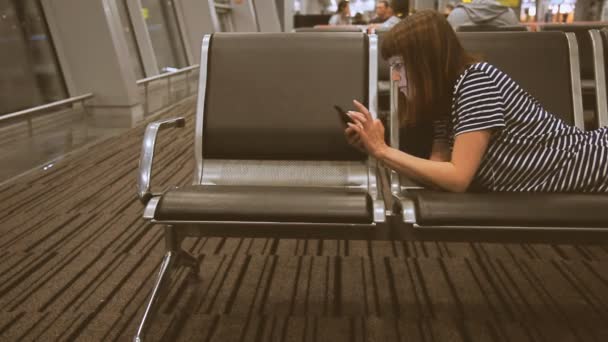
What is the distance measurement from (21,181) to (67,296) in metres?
1.92

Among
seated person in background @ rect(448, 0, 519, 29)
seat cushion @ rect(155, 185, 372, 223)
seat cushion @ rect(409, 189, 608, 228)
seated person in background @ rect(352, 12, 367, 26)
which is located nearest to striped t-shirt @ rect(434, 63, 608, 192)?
seat cushion @ rect(409, 189, 608, 228)

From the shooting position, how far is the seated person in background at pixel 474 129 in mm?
1495

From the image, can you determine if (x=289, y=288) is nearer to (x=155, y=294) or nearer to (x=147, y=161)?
(x=155, y=294)

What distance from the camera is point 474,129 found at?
1475mm

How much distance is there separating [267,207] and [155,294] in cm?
50

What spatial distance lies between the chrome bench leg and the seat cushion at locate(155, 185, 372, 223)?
0.93 feet

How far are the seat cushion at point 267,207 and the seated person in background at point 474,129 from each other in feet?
0.62

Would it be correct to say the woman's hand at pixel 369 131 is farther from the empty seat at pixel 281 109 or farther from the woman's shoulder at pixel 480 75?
the empty seat at pixel 281 109

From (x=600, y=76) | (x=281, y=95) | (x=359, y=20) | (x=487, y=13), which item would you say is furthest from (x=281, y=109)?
(x=359, y=20)

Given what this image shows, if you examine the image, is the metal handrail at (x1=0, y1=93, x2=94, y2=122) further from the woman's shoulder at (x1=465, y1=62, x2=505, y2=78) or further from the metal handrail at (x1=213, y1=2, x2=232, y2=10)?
the metal handrail at (x1=213, y1=2, x2=232, y2=10)

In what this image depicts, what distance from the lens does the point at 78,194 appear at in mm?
3338

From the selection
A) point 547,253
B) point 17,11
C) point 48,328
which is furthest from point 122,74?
point 547,253

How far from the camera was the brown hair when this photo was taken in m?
1.52

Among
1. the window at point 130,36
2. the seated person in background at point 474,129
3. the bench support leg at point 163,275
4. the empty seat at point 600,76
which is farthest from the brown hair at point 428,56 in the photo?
the window at point 130,36
